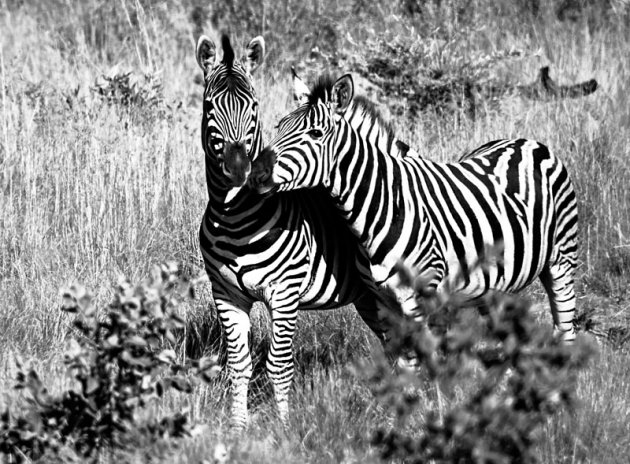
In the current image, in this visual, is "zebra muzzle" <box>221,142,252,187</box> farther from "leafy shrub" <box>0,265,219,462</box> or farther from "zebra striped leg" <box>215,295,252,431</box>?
"leafy shrub" <box>0,265,219,462</box>

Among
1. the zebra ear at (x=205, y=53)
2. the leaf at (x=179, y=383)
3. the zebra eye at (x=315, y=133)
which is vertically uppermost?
the zebra ear at (x=205, y=53)

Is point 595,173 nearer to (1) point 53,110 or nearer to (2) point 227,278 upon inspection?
(2) point 227,278

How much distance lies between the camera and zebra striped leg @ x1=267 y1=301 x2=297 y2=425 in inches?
191

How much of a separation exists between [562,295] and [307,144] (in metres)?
2.02

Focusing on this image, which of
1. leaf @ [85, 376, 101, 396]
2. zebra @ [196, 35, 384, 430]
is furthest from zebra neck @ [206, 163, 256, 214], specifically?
leaf @ [85, 376, 101, 396]

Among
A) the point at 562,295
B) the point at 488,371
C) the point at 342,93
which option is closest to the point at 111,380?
the point at 488,371

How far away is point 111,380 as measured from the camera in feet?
12.2

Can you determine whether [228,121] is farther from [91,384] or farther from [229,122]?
[91,384]

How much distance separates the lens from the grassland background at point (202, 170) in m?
4.55

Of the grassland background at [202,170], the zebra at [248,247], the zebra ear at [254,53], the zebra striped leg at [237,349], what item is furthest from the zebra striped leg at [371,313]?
the zebra ear at [254,53]

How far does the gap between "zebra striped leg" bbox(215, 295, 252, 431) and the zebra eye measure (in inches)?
35.0

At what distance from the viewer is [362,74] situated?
933 centimetres

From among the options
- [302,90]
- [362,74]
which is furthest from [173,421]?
[362,74]

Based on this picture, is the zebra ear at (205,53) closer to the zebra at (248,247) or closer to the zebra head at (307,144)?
the zebra at (248,247)
